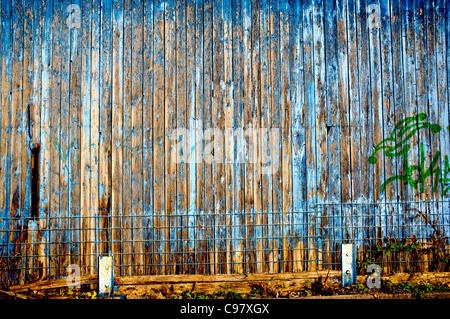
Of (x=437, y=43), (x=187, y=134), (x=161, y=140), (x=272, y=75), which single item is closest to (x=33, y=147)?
(x=161, y=140)

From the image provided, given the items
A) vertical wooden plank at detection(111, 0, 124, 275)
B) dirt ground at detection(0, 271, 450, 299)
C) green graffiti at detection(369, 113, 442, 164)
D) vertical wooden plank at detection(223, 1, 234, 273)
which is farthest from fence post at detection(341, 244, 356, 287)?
vertical wooden plank at detection(111, 0, 124, 275)

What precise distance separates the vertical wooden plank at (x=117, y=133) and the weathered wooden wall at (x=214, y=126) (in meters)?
0.02

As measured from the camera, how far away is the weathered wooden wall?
4023mm

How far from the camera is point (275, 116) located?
4.15 m

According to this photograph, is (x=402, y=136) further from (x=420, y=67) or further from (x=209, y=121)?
(x=209, y=121)

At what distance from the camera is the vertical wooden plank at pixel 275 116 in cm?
406

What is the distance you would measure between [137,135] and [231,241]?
1742 millimetres

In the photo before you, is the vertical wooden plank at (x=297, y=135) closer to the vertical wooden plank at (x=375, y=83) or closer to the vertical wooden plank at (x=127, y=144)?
the vertical wooden plank at (x=375, y=83)

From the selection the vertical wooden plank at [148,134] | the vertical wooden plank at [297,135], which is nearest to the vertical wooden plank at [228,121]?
the vertical wooden plank at [297,135]

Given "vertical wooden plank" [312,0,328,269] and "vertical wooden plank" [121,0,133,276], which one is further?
"vertical wooden plank" [312,0,328,269]

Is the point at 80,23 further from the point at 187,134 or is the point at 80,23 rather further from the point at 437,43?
the point at 437,43

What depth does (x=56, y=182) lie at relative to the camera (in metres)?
4.02

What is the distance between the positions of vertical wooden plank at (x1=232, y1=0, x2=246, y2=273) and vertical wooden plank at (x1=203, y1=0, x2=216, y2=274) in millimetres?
280

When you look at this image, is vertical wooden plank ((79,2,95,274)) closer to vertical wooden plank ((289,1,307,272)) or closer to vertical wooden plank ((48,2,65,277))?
vertical wooden plank ((48,2,65,277))
